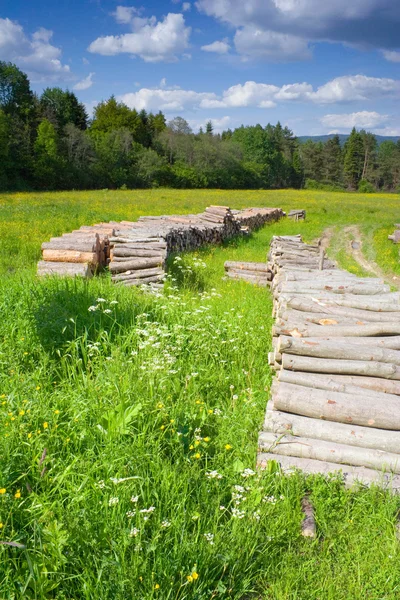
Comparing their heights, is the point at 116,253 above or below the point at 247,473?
above

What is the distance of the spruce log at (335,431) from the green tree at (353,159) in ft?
385

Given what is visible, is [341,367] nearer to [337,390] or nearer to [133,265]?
[337,390]

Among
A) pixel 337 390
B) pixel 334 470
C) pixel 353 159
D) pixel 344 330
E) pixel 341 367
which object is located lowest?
pixel 334 470

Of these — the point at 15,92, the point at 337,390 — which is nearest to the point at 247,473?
the point at 337,390

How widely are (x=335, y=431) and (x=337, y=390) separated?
1.91ft

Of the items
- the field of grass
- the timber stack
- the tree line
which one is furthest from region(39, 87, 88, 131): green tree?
the field of grass

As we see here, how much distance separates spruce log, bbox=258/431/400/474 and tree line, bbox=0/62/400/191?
53.0 meters

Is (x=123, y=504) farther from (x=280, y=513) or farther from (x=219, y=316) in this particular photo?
(x=219, y=316)

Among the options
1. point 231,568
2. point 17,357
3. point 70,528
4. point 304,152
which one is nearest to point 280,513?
point 231,568

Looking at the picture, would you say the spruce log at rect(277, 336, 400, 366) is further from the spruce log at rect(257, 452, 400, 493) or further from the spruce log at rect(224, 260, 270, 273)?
the spruce log at rect(224, 260, 270, 273)

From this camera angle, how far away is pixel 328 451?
4164mm

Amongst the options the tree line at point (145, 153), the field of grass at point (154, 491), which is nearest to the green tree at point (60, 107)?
the tree line at point (145, 153)

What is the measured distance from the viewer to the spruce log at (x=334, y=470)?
3.88m

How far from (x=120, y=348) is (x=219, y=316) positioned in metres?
2.68
